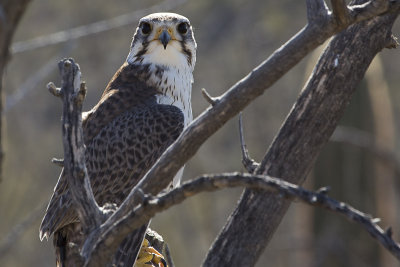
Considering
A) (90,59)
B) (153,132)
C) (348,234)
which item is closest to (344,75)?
(153,132)

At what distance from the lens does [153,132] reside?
171 inches

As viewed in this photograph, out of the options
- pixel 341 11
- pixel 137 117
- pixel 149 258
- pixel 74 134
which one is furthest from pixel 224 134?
pixel 74 134

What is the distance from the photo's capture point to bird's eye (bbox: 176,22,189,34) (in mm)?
4766

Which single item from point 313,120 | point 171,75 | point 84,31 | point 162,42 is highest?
point 84,31

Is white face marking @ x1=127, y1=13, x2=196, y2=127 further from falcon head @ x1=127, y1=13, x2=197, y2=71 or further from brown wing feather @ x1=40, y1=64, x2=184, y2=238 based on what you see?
brown wing feather @ x1=40, y1=64, x2=184, y2=238

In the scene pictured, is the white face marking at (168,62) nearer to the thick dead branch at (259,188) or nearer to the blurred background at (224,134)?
the thick dead branch at (259,188)

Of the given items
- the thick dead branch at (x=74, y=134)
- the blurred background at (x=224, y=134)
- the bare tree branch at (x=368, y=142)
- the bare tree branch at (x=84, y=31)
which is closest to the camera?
the thick dead branch at (x=74, y=134)

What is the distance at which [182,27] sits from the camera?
479 cm

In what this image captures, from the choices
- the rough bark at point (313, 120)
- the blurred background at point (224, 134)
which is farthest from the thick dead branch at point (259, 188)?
the blurred background at point (224, 134)

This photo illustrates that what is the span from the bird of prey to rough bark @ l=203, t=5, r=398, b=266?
0.53 m

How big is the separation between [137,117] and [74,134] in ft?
6.27

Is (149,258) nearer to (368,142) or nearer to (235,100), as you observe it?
(235,100)

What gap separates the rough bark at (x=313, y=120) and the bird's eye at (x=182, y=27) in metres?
1.12

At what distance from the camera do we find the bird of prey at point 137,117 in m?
4.23
